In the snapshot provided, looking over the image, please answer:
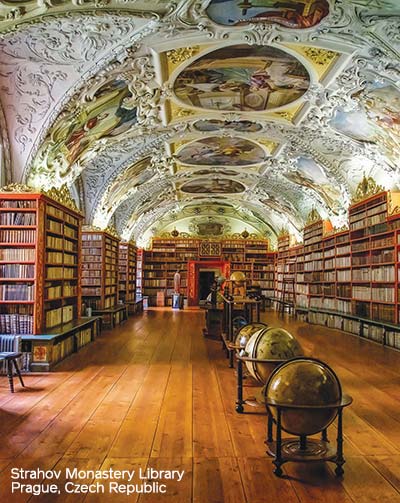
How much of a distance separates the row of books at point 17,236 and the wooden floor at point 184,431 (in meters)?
2.55

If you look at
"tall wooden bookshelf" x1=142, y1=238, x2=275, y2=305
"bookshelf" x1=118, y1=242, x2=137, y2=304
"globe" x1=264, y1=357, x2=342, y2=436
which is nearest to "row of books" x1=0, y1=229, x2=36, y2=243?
"globe" x1=264, y1=357, x2=342, y2=436

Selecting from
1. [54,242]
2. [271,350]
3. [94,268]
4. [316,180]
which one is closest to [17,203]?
[54,242]

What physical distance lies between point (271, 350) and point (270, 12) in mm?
5060

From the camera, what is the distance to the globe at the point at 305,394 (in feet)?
12.7

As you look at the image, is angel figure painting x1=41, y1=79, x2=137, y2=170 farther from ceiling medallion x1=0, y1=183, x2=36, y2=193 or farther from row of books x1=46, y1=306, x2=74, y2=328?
row of books x1=46, y1=306, x2=74, y2=328

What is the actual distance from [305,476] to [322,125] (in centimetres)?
940

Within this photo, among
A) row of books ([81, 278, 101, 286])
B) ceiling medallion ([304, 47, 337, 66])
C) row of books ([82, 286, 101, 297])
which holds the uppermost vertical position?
ceiling medallion ([304, 47, 337, 66])

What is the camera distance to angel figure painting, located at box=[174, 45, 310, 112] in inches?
338

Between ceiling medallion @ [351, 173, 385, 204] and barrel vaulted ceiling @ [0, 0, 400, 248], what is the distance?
0.71ft

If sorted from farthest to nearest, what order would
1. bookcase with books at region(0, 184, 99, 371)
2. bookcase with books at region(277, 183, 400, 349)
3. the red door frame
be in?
the red door frame, bookcase with books at region(277, 183, 400, 349), bookcase with books at region(0, 184, 99, 371)

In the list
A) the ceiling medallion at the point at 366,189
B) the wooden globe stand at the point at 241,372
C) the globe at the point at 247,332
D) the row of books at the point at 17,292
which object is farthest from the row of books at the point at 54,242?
the ceiling medallion at the point at 366,189

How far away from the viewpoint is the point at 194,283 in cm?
2764

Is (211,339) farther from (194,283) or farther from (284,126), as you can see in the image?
(194,283)

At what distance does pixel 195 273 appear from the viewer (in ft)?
91.4
